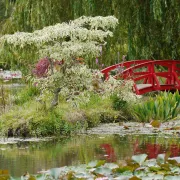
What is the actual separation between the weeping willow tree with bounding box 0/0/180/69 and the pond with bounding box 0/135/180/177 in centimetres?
622

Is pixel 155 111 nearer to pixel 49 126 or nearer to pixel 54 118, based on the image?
pixel 54 118

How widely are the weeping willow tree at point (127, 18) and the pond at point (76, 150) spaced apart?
6220 millimetres

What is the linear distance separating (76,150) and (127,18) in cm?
824

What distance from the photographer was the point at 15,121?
12594 mm

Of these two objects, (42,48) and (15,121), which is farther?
(42,48)

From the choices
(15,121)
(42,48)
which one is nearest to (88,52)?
(42,48)

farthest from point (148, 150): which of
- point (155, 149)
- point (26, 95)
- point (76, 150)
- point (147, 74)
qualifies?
point (26, 95)

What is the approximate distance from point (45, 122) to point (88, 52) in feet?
5.52

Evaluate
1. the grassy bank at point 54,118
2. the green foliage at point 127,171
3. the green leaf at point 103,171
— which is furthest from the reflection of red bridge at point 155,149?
the grassy bank at point 54,118

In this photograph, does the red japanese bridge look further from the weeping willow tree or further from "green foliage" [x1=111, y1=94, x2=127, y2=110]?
"green foliage" [x1=111, y1=94, x2=127, y2=110]

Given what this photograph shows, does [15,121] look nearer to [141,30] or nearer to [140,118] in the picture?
[140,118]

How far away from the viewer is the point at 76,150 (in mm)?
10664

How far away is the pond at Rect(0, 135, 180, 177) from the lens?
9.55 m

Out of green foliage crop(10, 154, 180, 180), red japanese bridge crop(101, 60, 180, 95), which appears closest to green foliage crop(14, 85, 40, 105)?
red japanese bridge crop(101, 60, 180, 95)
